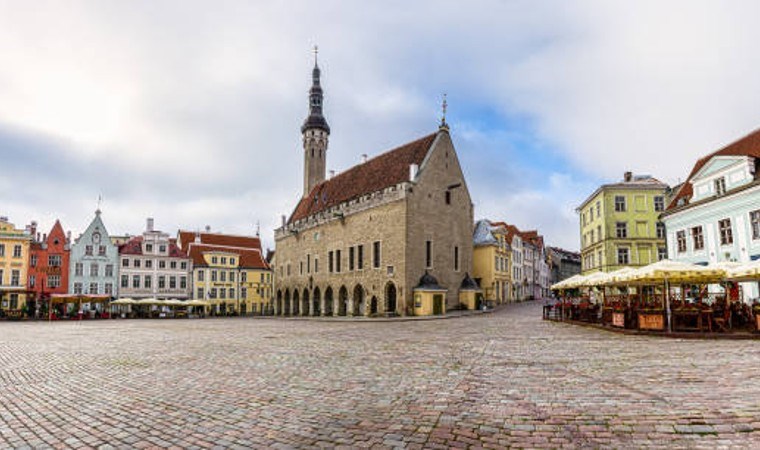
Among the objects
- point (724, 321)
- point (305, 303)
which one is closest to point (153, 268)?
point (305, 303)

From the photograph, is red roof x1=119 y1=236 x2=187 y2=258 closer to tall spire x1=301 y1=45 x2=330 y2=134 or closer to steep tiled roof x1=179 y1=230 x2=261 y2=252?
steep tiled roof x1=179 y1=230 x2=261 y2=252

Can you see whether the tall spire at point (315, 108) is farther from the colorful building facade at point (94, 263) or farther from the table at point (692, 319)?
the table at point (692, 319)

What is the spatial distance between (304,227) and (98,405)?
49.1 metres

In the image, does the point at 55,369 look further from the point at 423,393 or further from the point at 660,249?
the point at 660,249

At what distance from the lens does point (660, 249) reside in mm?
43344

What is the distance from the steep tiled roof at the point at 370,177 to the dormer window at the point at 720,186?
70.9 feet

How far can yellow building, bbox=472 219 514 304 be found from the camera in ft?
174

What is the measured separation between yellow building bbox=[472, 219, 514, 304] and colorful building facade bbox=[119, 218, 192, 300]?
3618cm

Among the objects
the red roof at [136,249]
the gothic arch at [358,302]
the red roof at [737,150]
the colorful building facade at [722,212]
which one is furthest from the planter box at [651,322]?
the red roof at [136,249]

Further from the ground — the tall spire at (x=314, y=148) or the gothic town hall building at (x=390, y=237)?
the tall spire at (x=314, y=148)

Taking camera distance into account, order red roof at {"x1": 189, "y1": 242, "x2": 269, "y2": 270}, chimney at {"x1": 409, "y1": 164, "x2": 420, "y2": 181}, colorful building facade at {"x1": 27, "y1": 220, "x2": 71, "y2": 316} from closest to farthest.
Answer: chimney at {"x1": 409, "y1": 164, "x2": 420, "y2": 181}
colorful building facade at {"x1": 27, "y1": 220, "x2": 71, "y2": 316}
red roof at {"x1": 189, "y1": 242, "x2": 269, "y2": 270}

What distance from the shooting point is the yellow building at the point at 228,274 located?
6156 centimetres

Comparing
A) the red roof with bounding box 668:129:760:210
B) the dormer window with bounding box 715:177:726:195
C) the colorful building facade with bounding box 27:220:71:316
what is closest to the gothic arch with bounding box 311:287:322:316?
the colorful building facade with bounding box 27:220:71:316

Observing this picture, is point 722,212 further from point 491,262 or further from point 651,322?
point 491,262
